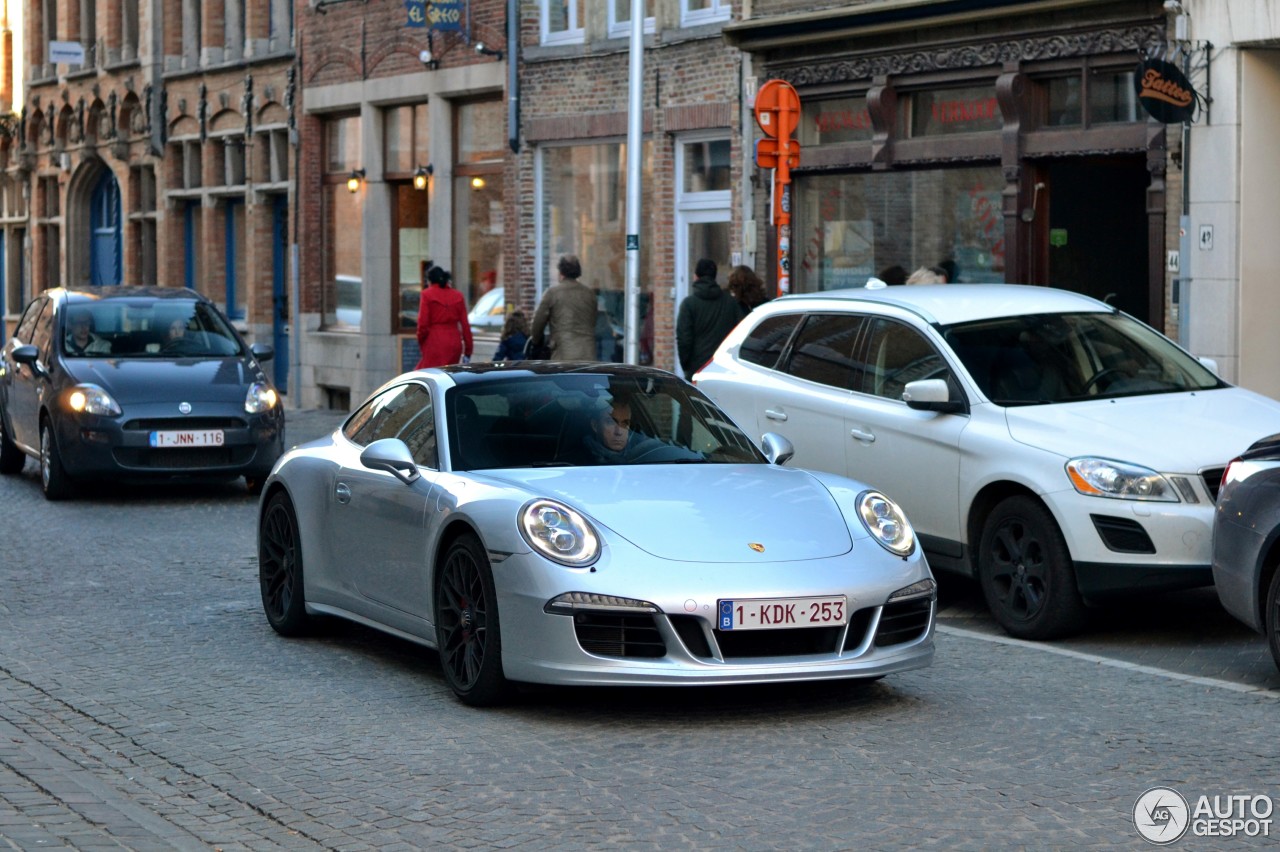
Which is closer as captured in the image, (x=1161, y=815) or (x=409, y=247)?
(x=1161, y=815)

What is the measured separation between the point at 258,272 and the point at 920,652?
26663mm

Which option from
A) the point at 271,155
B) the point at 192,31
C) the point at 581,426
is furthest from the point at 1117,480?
the point at 192,31

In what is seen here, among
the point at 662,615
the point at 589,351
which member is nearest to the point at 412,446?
the point at 662,615

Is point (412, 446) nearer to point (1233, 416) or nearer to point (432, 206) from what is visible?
point (1233, 416)

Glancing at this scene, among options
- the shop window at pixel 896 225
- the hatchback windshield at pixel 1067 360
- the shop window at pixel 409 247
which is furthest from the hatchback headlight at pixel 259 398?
the shop window at pixel 409 247

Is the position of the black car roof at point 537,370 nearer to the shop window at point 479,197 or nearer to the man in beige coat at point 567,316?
the man in beige coat at point 567,316

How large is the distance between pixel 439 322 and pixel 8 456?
493 centimetres

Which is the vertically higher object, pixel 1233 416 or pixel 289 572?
pixel 1233 416

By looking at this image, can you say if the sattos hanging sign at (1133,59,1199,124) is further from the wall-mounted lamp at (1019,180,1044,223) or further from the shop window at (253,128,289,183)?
the shop window at (253,128,289,183)

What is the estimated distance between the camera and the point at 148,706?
8.38 m

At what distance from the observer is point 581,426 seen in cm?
895

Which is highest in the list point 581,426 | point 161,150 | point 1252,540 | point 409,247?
point 161,150

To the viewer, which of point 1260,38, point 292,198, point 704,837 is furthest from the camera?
point 292,198

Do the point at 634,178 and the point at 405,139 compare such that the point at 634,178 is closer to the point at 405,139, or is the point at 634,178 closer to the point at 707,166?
the point at 707,166
